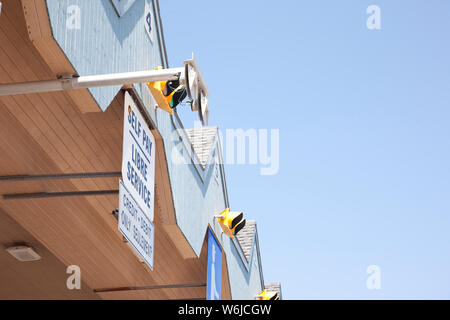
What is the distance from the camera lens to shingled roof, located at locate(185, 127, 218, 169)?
44.2 feet

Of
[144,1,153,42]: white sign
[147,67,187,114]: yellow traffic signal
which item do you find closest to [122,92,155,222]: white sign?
[147,67,187,114]: yellow traffic signal

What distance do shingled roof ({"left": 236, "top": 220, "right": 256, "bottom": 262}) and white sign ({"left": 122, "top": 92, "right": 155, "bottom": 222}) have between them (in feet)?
28.0

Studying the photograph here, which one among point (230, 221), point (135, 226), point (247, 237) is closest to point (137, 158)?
point (135, 226)

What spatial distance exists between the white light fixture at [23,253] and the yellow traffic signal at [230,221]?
3504 millimetres

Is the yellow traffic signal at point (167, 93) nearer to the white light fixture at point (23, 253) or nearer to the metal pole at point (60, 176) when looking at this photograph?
the metal pole at point (60, 176)

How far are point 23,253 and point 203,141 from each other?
4.39 meters

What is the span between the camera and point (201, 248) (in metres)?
11.9

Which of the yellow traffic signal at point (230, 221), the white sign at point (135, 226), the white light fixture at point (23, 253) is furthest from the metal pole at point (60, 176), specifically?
the yellow traffic signal at point (230, 221)

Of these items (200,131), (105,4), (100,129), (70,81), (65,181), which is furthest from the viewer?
(200,131)

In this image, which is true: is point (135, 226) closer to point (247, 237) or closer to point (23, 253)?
point (23, 253)

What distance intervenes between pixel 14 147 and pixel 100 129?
1.02 metres

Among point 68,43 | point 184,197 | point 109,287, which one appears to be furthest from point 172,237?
point 68,43

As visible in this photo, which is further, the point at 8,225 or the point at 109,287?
the point at 109,287
